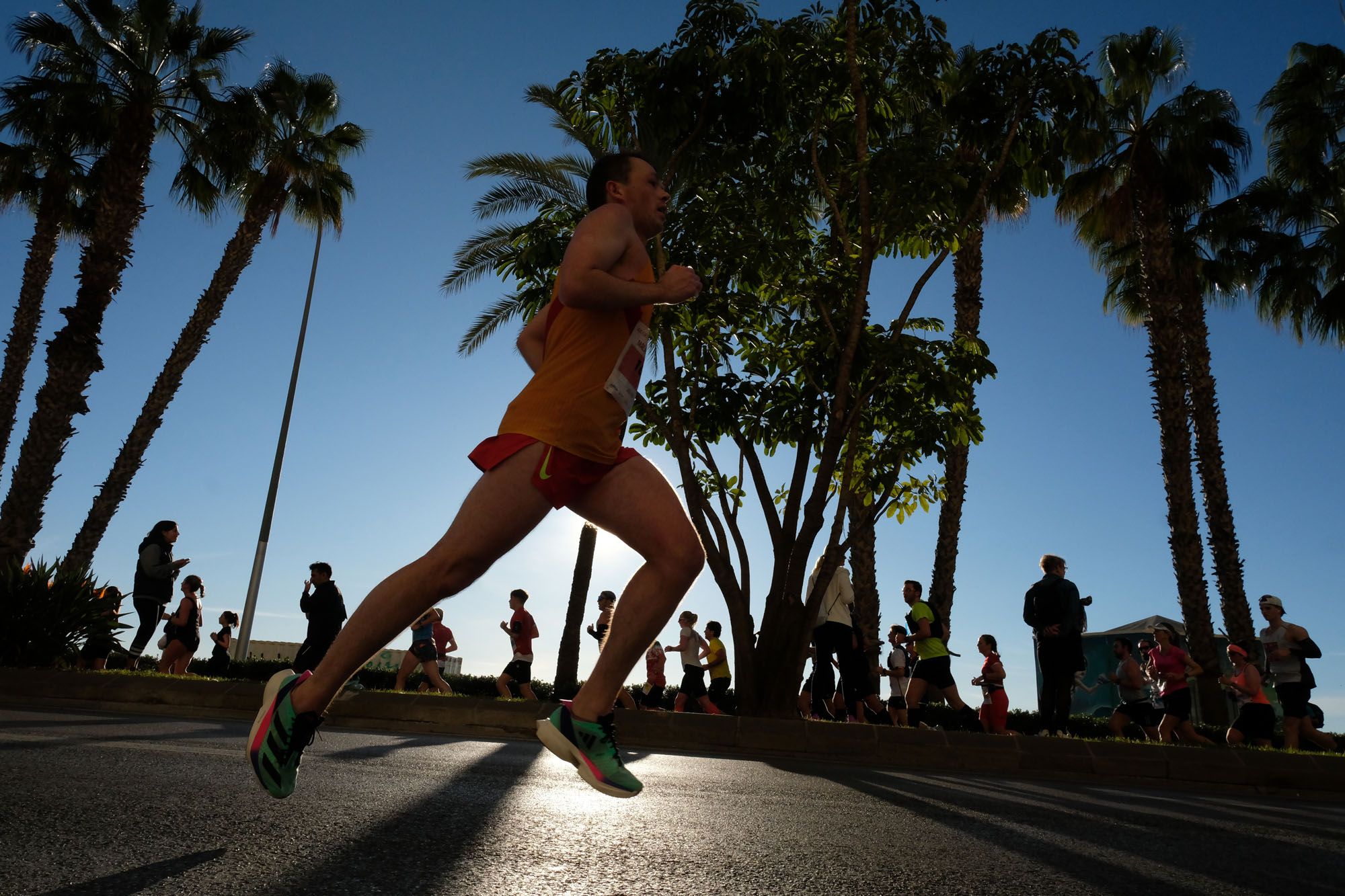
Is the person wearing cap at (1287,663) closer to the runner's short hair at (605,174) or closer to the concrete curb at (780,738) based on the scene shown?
the concrete curb at (780,738)

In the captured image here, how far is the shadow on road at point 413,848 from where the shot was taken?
195cm


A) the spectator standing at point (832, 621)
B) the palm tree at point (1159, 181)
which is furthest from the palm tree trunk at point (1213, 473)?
the spectator standing at point (832, 621)

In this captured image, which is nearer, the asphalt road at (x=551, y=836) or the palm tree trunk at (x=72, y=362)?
the asphalt road at (x=551, y=836)

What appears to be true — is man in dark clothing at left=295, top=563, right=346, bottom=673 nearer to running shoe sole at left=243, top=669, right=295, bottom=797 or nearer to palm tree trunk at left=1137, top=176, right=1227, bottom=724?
running shoe sole at left=243, top=669, right=295, bottom=797

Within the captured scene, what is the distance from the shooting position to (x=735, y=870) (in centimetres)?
235

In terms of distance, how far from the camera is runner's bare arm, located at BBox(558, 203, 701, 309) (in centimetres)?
250

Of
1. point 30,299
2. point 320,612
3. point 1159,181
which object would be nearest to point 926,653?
point 320,612

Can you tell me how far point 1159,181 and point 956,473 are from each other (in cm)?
699

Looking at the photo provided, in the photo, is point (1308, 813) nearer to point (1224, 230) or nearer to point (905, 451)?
point (905, 451)

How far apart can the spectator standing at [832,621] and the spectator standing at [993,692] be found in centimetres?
161

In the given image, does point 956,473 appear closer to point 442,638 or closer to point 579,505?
point 442,638

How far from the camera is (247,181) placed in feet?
67.2

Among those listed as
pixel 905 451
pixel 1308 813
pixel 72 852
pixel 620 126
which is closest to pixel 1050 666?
pixel 905 451

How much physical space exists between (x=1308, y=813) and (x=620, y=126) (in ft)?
29.7
